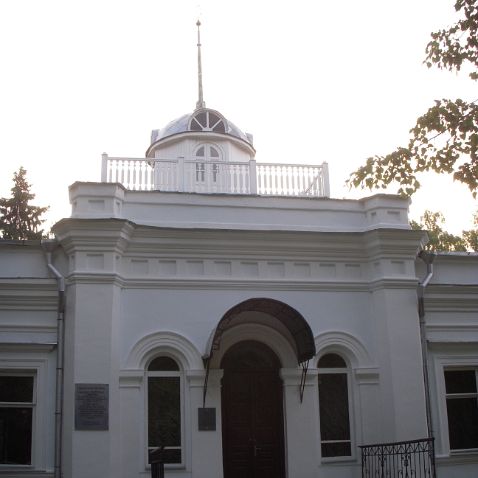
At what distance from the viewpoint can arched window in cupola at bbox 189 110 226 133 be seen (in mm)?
18703

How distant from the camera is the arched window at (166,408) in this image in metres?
11.3

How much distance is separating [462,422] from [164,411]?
17.4 ft

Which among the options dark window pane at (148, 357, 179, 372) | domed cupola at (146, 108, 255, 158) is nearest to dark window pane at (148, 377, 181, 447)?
dark window pane at (148, 357, 179, 372)

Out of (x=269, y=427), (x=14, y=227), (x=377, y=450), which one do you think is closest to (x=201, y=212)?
(x=269, y=427)

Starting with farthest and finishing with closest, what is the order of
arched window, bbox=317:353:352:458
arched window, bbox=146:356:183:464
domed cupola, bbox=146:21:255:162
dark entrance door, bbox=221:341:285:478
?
domed cupola, bbox=146:21:255:162, arched window, bbox=317:353:352:458, dark entrance door, bbox=221:341:285:478, arched window, bbox=146:356:183:464

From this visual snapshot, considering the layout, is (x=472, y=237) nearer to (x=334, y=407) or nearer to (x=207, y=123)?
(x=207, y=123)

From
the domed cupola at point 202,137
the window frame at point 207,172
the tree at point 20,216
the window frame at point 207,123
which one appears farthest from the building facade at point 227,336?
the tree at point 20,216

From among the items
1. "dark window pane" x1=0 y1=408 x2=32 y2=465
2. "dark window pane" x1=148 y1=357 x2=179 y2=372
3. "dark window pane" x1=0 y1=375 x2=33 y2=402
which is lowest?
"dark window pane" x1=0 y1=408 x2=32 y2=465

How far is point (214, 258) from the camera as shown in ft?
39.6

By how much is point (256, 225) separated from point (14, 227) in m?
20.3

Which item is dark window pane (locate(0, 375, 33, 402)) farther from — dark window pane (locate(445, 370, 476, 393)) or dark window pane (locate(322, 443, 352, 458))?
dark window pane (locate(445, 370, 476, 393))

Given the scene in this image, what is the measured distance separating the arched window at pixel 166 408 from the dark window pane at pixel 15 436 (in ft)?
6.24

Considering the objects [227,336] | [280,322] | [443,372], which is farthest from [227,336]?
[443,372]

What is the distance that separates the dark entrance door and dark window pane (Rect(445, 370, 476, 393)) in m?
3.14
